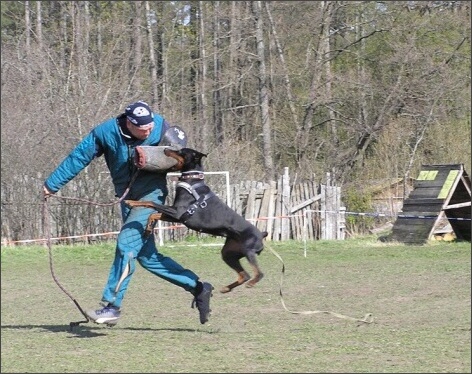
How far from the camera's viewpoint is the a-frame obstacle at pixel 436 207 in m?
15.8

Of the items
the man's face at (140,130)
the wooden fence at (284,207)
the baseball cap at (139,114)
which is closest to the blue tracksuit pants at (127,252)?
the man's face at (140,130)

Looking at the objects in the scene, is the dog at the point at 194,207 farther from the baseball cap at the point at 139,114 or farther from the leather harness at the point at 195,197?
the baseball cap at the point at 139,114

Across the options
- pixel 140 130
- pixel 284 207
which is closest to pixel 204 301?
pixel 140 130

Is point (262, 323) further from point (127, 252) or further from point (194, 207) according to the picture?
point (127, 252)

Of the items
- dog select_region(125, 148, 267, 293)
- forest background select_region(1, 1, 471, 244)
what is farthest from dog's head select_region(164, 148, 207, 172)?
forest background select_region(1, 1, 471, 244)

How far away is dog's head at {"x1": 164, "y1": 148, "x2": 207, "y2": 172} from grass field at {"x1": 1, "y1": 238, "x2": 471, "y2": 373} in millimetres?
1249

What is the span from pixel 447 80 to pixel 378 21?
254 cm

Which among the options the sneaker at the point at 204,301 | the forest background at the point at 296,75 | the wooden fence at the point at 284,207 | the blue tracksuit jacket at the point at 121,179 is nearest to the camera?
the blue tracksuit jacket at the point at 121,179

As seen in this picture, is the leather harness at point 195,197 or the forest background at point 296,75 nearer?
the leather harness at point 195,197

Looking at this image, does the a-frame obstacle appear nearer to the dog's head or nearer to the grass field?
the grass field

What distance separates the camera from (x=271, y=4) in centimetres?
2342

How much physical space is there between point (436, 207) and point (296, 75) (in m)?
10.3

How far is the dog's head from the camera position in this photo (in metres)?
6.34

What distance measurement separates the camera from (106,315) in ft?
20.8
